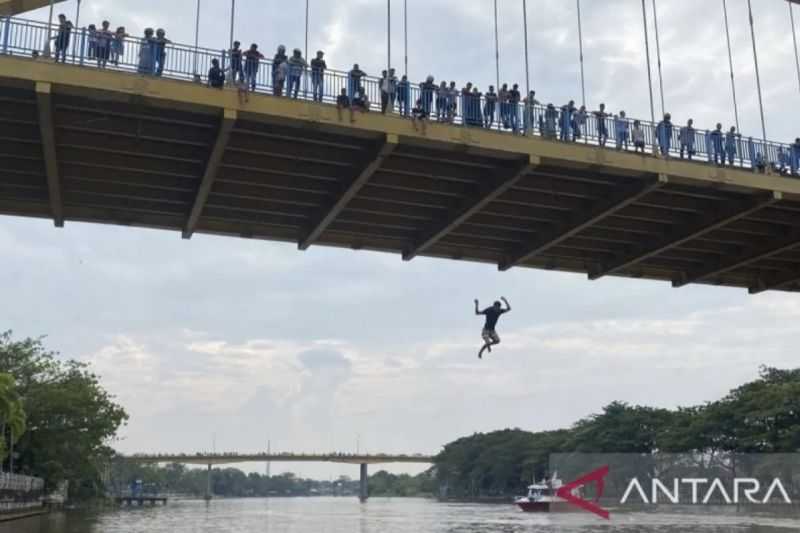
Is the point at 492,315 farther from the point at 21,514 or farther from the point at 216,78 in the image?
the point at 21,514

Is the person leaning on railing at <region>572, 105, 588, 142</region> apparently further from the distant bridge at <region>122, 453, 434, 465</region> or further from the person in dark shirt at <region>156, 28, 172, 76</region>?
the distant bridge at <region>122, 453, 434, 465</region>

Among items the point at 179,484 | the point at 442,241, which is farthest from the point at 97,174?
the point at 179,484

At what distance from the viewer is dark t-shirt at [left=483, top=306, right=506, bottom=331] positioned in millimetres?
22062

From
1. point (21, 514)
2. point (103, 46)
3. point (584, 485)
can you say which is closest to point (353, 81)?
point (103, 46)

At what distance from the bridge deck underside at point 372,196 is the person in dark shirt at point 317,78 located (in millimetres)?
806

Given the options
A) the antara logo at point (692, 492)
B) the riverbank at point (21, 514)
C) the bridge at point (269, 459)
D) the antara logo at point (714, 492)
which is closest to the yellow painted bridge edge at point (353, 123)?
the riverbank at point (21, 514)

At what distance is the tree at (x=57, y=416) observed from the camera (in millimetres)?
56688

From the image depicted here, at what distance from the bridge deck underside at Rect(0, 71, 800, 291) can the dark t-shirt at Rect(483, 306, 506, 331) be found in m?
2.42

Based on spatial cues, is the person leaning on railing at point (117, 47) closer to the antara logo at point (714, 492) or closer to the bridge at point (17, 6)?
the bridge at point (17, 6)

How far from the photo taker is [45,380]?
6059 centimetres

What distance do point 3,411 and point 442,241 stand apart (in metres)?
23.0

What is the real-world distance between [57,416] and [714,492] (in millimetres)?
50453

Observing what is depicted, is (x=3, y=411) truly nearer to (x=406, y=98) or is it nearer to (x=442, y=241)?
(x=442, y=241)

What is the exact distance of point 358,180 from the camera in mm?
20031
